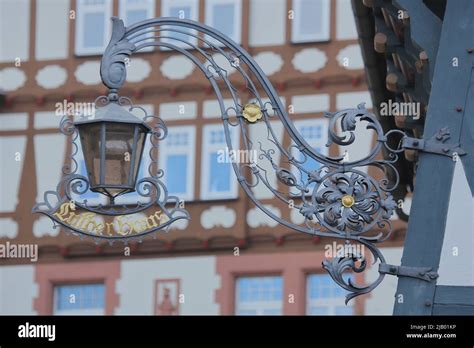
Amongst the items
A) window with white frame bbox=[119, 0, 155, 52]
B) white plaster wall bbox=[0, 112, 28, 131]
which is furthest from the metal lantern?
window with white frame bbox=[119, 0, 155, 52]

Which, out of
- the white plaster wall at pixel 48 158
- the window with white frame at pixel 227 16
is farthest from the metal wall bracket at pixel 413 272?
the white plaster wall at pixel 48 158

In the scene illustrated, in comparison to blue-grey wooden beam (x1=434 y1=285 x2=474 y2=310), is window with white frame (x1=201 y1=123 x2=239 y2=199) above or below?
below

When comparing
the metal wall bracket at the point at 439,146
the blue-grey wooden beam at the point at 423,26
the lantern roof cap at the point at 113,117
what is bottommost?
the metal wall bracket at the point at 439,146

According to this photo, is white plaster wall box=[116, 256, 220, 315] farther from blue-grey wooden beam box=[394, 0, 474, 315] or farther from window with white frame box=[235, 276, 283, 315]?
blue-grey wooden beam box=[394, 0, 474, 315]

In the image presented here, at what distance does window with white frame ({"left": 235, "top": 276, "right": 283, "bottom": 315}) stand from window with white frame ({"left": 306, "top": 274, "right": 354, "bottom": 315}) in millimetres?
459

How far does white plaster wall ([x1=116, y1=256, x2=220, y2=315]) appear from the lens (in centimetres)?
3012

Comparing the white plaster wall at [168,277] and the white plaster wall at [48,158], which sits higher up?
the white plaster wall at [48,158]

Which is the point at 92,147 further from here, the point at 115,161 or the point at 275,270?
the point at 275,270

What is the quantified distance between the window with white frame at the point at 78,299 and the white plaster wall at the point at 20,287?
40cm

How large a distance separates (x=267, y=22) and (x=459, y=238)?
23.1m

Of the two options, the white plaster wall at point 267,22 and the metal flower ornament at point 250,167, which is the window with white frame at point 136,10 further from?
the metal flower ornament at point 250,167

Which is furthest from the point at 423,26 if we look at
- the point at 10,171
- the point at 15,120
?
the point at 10,171

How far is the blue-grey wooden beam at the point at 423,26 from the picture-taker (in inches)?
354
